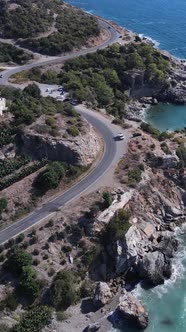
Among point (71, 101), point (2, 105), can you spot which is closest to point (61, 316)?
point (2, 105)

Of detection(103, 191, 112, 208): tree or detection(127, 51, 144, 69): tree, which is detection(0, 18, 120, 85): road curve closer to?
detection(127, 51, 144, 69): tree

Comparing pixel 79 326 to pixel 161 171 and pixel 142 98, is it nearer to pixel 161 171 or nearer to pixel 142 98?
pixel 161 171

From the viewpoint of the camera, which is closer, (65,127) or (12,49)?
(65,127)

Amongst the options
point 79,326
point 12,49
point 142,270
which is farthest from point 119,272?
point 12,49

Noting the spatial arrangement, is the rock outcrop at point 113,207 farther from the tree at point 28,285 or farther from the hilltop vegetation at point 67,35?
the hilltop vegetation at point 67,35

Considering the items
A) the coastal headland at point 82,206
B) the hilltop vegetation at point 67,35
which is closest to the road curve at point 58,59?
the hilltop vegetation at point 67,35

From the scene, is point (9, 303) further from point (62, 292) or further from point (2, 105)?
point (2, 105)
